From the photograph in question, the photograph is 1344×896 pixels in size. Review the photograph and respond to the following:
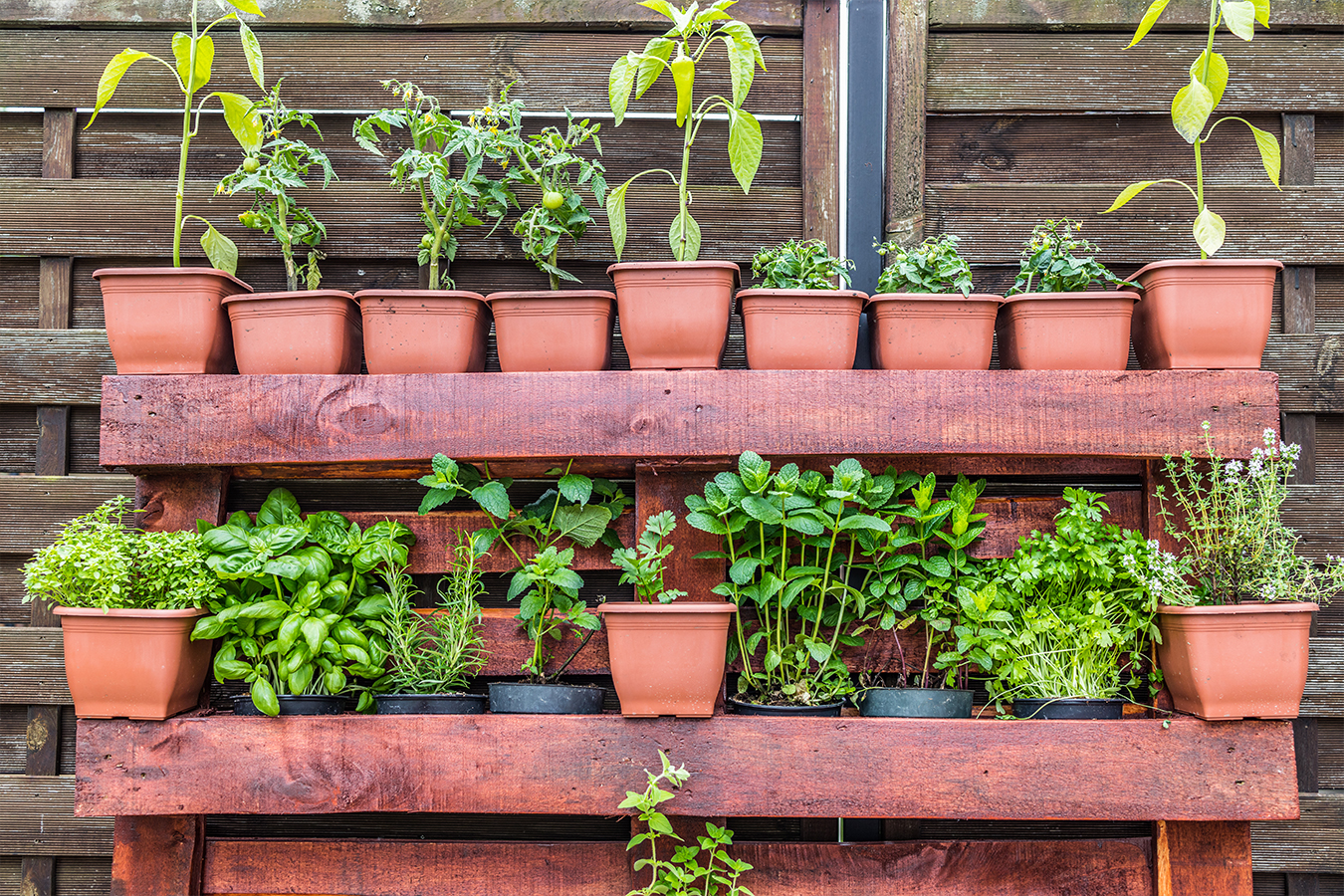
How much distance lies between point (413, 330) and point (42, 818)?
150 cm

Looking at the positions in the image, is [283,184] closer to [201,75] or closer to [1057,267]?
[201,75]

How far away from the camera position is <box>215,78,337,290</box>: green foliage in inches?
70.4

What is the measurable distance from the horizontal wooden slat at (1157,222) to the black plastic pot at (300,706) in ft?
5.69

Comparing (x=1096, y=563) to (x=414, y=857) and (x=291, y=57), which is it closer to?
(x=414, y=857)

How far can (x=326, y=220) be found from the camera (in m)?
2.01

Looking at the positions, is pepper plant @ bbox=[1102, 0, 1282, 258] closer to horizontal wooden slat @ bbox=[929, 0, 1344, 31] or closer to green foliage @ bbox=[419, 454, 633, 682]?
horizontal wooden slat @ bbox=[929, 0, 1344, 31]

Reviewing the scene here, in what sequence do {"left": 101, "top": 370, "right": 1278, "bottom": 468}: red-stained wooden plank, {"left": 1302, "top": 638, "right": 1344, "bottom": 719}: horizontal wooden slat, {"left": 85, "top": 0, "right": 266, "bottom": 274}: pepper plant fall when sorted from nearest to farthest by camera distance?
1. {"left": 101, "top": 370, "right": 1278, "bottom": 468}: red-stained wooden plank
2. {"left": 85, "top": 0, "right": 266, "bottom": 274}: pepper plant
3. {"left": 1302, "top": 638, "right": 1344, "bottom": 719}: horizontal wooden slat

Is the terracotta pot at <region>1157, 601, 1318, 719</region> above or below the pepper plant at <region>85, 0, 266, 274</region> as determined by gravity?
below

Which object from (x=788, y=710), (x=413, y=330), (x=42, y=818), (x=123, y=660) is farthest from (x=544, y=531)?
(x=42, y=818)

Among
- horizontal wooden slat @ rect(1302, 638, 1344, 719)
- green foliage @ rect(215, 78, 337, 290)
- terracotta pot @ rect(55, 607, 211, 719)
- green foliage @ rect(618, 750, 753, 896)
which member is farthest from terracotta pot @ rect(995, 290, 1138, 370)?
terracotta pot @ rect(55, 607, 211, 719)

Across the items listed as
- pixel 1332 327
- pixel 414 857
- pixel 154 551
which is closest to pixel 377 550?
pixel 154 551

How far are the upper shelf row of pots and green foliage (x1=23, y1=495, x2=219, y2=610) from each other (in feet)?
1.17

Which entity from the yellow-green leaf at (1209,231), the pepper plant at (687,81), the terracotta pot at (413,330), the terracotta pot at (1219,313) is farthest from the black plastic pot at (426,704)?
the yellow-green leaf at (1209,231)

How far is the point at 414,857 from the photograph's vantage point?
170 cm
